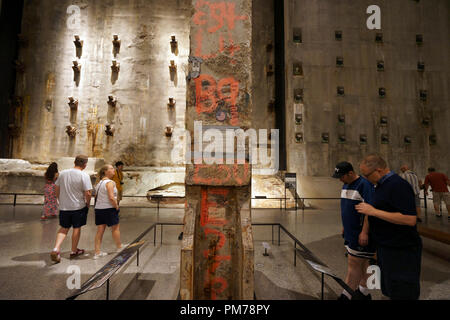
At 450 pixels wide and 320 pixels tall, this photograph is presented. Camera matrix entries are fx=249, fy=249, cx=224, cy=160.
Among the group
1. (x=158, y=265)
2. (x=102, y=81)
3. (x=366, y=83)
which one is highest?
(x=102, y=81)

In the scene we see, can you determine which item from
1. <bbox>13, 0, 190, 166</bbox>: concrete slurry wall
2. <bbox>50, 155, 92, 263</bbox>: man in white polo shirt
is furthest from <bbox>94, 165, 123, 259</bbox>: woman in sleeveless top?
<bbox>13, 0, 190, 166</bbox>: concrete slurry wall

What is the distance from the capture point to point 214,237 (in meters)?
2.82

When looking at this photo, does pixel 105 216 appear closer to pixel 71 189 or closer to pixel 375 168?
pixel 71 189

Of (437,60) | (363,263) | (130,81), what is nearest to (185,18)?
(130,81)

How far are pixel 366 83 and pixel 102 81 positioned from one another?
44.7 ft

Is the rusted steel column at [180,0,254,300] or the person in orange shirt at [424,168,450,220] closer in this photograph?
the rusted steel column at [180,0,254,300]

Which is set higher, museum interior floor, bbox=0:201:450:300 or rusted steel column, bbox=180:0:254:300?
rusted steel column, bbox=180:0:254:300

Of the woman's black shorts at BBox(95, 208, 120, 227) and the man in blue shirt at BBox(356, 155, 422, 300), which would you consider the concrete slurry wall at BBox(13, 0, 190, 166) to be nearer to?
the woman's black shorts at BBox(95, 208, 120, 227)

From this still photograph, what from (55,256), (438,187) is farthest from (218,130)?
(438,187)

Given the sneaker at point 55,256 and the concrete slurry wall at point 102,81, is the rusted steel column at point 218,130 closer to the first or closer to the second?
the sneaker at point 55,256

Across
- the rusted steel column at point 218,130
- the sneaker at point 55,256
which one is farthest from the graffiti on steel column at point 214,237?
the sneaker at point 55,256

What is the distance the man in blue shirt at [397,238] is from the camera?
212cm

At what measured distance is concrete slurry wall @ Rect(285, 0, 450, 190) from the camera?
12227 mm
